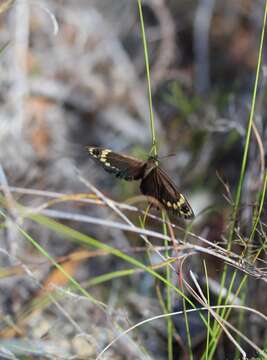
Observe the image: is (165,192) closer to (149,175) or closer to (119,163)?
(149,175)

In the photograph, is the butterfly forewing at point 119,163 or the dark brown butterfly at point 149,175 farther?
the butterfly forewing at point 119,163

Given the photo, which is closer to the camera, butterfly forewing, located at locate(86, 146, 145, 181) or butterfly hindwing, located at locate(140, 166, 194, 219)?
butterfly hindwing, located at locate(140, 166, 194, 219)

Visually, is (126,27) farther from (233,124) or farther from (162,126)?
(233,124)

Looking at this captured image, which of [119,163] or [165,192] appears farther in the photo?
[119,163]

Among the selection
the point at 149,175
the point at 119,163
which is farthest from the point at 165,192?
the point at 119,163

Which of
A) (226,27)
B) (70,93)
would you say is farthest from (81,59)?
(226,27)

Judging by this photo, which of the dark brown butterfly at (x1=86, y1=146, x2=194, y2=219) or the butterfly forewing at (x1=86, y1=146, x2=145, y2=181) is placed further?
the butterfly forewing at (x1=86, y1=146, x2=145, y2=181)

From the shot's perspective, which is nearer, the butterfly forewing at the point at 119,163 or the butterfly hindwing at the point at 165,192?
the butterfly hindwing at the point at 165,192
